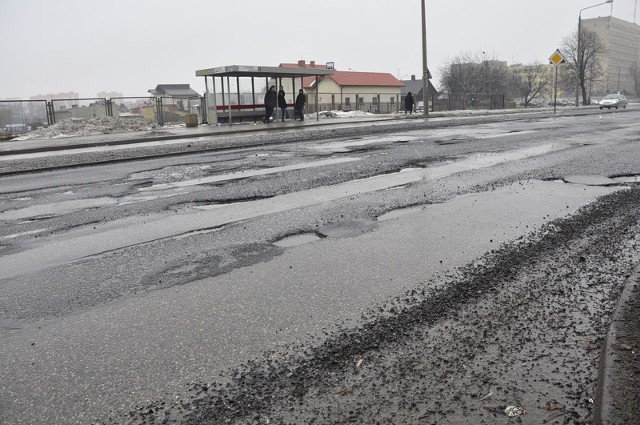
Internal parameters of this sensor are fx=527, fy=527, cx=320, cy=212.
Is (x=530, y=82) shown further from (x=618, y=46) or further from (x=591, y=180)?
(x=618, y=46)

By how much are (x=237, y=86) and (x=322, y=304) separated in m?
26.1

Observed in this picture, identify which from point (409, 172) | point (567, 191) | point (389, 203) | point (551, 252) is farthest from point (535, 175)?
point (551, 252)

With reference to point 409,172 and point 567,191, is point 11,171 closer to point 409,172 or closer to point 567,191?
point 409,172

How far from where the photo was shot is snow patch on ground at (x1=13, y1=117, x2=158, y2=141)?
81.2ft

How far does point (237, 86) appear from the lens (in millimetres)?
28609

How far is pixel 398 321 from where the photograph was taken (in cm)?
372

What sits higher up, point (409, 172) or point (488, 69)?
point (488, 69)

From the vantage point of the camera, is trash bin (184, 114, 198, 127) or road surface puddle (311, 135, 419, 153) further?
trash bin (184, 114, 198, 127)

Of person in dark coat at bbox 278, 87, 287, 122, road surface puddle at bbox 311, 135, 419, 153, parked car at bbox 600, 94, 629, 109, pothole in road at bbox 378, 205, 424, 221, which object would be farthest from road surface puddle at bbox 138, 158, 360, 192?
parked car at bbox 600, 94, 629, 109

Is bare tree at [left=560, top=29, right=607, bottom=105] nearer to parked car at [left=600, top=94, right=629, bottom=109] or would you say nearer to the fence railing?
parked car at [left=600, top=94, right=629, bottom=109]

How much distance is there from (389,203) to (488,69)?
8243cm

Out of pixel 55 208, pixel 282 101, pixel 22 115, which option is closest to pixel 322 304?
pixel 55 208

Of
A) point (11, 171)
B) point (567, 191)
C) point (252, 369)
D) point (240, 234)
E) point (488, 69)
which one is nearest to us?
point (252, 369)

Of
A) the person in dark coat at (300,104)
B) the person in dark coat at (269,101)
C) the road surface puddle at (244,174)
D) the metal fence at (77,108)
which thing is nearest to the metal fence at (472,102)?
the person in dark coat at (300,104)
